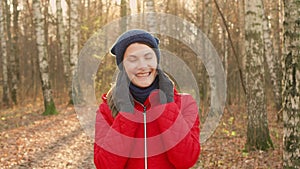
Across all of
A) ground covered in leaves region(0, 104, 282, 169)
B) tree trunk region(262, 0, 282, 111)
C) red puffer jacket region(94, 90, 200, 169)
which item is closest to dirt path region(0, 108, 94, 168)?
ground covered in leaves region(0, 104, 282, 169)

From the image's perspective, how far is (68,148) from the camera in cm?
912

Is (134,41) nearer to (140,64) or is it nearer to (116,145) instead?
(140,64)

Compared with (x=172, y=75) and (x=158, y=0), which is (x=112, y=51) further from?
(x=158, y=0)

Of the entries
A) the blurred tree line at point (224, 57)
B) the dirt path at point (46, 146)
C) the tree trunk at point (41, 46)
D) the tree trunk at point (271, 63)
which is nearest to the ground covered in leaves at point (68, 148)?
the dirt path at point (46, 146)

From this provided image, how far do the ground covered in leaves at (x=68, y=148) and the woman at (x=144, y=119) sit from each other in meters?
5.25

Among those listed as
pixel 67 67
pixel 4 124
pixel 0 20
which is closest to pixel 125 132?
pixel 4 124

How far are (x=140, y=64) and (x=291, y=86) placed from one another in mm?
2870

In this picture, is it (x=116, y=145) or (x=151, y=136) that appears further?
(x=151, y=136)

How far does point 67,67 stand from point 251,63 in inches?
525

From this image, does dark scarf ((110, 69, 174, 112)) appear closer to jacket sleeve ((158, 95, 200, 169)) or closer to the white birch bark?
jacket sleeve ((158, 95, 200, 169))

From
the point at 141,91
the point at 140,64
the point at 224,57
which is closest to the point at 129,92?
the point at 141,91

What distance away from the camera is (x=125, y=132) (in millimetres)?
2256

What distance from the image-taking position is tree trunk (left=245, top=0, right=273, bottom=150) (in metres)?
8.02

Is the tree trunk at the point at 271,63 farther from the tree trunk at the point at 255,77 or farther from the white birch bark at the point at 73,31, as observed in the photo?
the white birch bark at the point at 73,31
